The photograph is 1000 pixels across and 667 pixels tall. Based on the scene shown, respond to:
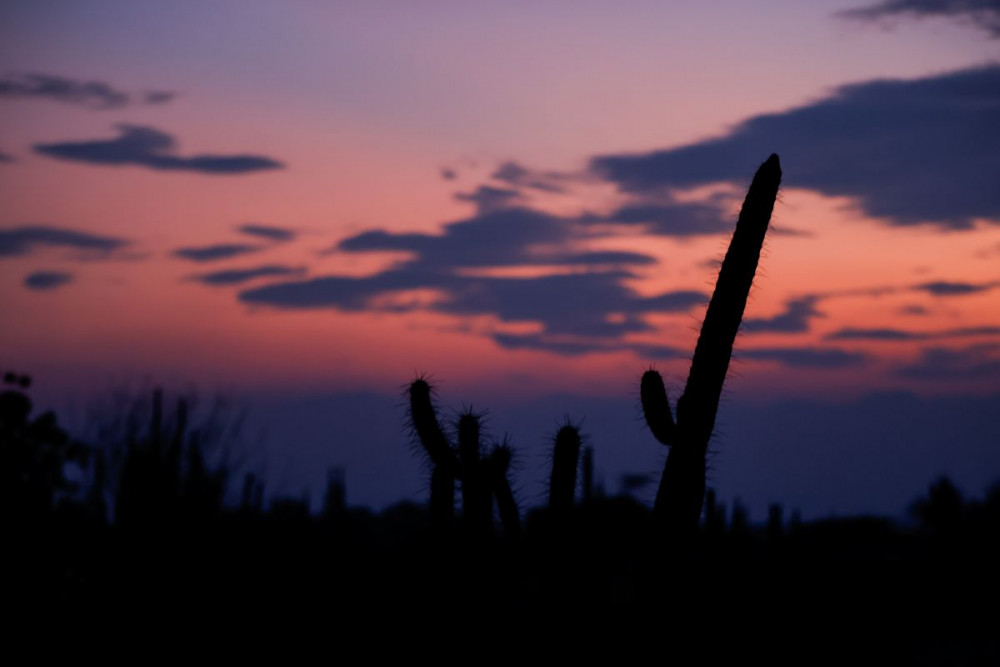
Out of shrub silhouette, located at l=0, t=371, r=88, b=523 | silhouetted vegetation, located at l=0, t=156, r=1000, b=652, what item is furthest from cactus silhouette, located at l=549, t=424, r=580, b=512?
shrub silhouette, located at l=0, t=371, r=88, b=523

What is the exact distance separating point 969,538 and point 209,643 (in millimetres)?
20305

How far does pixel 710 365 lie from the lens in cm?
750

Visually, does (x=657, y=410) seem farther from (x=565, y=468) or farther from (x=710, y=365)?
(x=565, y=468)

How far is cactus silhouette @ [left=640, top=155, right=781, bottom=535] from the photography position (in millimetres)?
7367

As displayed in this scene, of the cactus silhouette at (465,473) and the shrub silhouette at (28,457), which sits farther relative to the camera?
the shrub silhouette at (28,457)

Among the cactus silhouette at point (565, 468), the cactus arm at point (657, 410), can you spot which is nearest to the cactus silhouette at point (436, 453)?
the cactus silhouette at point (565, 468)

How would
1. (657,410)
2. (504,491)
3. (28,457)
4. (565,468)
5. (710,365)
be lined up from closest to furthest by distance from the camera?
(710,365)
(657,410)
(565,468)
(504,491)
(28,457)

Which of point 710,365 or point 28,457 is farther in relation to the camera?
point 28,457

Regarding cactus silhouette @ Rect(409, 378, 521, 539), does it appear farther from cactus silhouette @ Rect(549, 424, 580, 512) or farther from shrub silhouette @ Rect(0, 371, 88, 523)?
shrub silhouette @ Rect(0, 371, 88, 523)

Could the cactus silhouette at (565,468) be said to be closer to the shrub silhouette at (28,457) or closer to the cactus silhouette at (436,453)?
the cactus silhouette at (436,453)

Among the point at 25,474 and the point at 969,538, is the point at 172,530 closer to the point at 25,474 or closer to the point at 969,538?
the point at 25,474

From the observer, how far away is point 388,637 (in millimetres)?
10914

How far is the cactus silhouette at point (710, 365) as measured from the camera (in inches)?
290

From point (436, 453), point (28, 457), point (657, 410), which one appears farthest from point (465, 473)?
point (28, 457)
